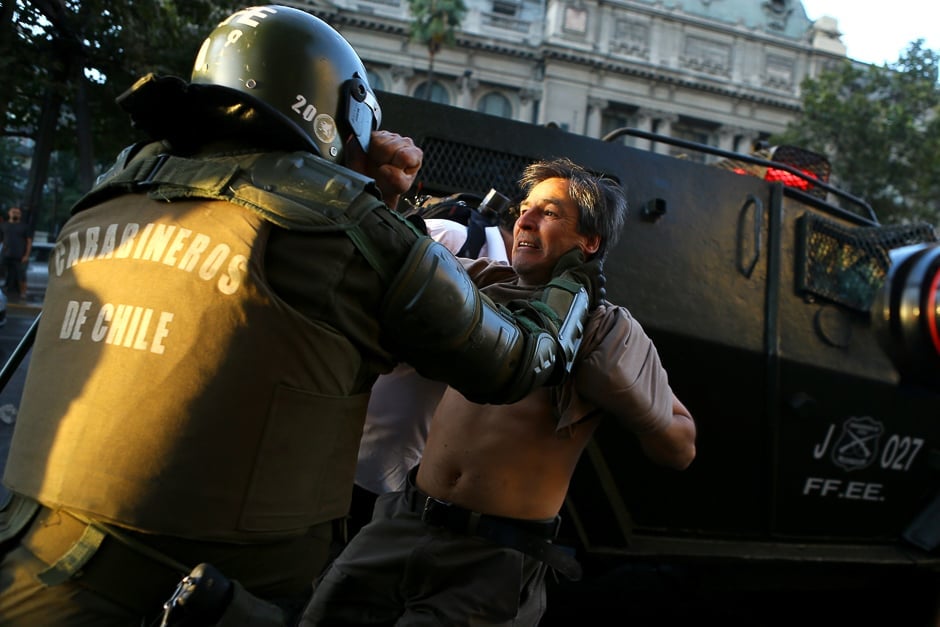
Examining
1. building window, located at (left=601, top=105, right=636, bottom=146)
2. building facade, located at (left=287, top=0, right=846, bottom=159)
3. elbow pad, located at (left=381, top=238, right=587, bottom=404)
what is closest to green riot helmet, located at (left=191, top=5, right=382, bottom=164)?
elbow pad, located at (left=381, top=238, right=587, bottom=404)

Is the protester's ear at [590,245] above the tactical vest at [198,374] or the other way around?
above

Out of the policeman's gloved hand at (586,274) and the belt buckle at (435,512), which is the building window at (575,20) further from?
the belt buckle at (435,512)

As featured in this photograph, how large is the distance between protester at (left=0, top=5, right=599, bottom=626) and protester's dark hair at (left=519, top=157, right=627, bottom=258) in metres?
0.68

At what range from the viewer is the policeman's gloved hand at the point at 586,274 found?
2027 millimetres

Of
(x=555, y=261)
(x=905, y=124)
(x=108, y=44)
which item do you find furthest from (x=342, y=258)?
(x=905, y=124)

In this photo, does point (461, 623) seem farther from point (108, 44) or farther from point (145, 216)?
point (108, 44)

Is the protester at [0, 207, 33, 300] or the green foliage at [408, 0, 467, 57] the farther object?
the green foliage at [408, 0, 467, 57]

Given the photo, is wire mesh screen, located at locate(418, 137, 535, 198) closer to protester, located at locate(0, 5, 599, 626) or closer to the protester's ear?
the protester's ear

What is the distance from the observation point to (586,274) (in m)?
2.03

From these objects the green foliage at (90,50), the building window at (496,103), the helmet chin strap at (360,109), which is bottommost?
the helmet chin strap at (360,109)

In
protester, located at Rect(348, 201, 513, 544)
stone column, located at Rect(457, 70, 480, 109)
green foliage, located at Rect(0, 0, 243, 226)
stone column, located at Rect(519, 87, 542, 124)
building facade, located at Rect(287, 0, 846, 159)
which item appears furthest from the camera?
stone column, located at Rect(519, 87, 542, 124)

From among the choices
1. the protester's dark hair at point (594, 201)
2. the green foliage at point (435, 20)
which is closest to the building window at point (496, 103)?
the green foliage at point (435, 20)

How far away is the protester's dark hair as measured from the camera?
7.22ft

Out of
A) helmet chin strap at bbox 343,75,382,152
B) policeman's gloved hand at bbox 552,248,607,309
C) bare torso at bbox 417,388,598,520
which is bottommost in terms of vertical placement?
bare torso at bbox 417,388,598,520
